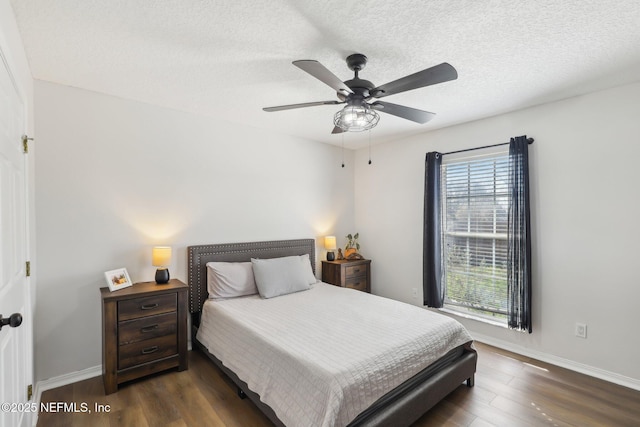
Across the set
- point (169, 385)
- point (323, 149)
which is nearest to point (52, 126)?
point (169, 385)

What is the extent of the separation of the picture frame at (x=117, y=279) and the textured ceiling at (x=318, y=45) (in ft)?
5.40

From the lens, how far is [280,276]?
3.32 meters

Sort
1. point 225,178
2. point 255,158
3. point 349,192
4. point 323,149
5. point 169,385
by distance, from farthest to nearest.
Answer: point 349,192 < point 323,149 < point 255,158 < point 225,178 < point 169,385

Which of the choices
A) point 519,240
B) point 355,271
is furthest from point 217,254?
point 519,240

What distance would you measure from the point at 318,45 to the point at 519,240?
271cm

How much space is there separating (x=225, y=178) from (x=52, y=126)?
1.56 metres

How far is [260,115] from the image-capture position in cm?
333

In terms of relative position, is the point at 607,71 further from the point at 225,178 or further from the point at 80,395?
the point at 80,395

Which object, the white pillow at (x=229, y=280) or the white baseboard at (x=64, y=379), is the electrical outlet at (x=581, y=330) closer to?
the white pillow at (x=229, y=280)

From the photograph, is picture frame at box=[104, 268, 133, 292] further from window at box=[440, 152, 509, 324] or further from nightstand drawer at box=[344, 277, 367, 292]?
window at box=[440, 152, 509, 324]

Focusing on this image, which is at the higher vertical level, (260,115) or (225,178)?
(260,115)

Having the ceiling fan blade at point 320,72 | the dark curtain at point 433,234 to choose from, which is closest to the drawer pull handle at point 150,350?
the ceiling fan blade at point 320,72

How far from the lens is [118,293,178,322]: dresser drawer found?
8.05 ft

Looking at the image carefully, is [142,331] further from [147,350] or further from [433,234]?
[433,234]
